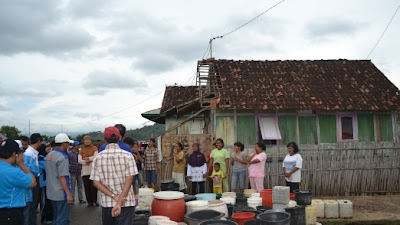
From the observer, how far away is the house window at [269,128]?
12.1 meters

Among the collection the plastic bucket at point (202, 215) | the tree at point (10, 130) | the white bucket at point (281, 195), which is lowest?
the plastic bucket at point (202, 215)

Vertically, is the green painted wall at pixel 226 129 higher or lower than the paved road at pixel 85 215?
higher

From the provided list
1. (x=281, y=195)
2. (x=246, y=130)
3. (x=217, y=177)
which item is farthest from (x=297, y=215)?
(x=246, y=130)

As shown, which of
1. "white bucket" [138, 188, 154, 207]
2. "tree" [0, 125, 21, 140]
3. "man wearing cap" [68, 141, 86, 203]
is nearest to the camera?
"white bucket" [138, 188, 154, 207]

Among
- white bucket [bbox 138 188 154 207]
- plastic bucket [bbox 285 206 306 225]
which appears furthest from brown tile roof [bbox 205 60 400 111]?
plastic bucket [bbox 285 206 306 225]

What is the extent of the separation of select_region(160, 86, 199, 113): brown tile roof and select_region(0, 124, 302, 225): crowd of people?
9278 millimetres

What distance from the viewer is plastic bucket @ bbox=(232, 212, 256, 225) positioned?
5973mm

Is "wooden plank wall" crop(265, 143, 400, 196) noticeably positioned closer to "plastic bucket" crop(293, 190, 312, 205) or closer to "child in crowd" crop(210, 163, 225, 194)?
"child in crowd" crop(210, 163, 225, 194)

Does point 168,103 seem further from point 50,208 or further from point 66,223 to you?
point 66,223

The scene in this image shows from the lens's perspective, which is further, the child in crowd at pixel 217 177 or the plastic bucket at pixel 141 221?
the child in crowd at pixel 217 177

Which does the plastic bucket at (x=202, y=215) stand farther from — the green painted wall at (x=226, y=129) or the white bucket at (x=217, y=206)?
the green painted wall at (x=226, y=129)

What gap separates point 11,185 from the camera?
439 centimetres

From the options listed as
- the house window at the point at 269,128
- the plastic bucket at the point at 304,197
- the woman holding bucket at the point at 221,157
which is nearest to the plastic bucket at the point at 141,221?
the plastic bucket at the point at 304,197

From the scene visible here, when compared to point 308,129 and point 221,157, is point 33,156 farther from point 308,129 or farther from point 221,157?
point 308,129
